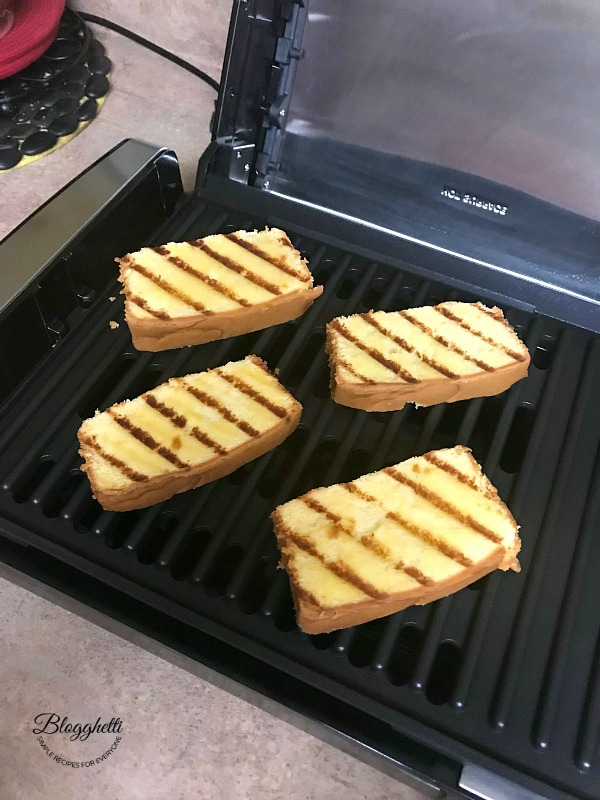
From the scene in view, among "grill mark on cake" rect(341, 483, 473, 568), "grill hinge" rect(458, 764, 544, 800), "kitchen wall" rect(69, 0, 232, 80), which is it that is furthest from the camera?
→ "kitchen wall" rect(69, 0, 232, 80)

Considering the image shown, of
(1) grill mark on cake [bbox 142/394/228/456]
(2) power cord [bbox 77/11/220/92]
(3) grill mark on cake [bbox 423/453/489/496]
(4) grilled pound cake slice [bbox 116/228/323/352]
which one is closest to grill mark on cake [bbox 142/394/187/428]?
(1) grill mark on cake [bbox 142/394/228/456]

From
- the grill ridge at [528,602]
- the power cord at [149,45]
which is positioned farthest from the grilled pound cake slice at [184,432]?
the power cord at [149,45]

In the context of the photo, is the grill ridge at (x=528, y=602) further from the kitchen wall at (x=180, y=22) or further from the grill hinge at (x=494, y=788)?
the kitchen wall at (x=180, y=22)

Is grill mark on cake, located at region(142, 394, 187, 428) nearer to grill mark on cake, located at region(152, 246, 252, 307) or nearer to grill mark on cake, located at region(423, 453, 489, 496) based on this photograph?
grill mark on cake, located at region(152, 246, 252, 307)

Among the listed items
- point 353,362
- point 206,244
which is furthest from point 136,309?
point 353,362

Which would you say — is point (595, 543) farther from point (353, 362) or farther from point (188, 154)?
point (188, 154)
